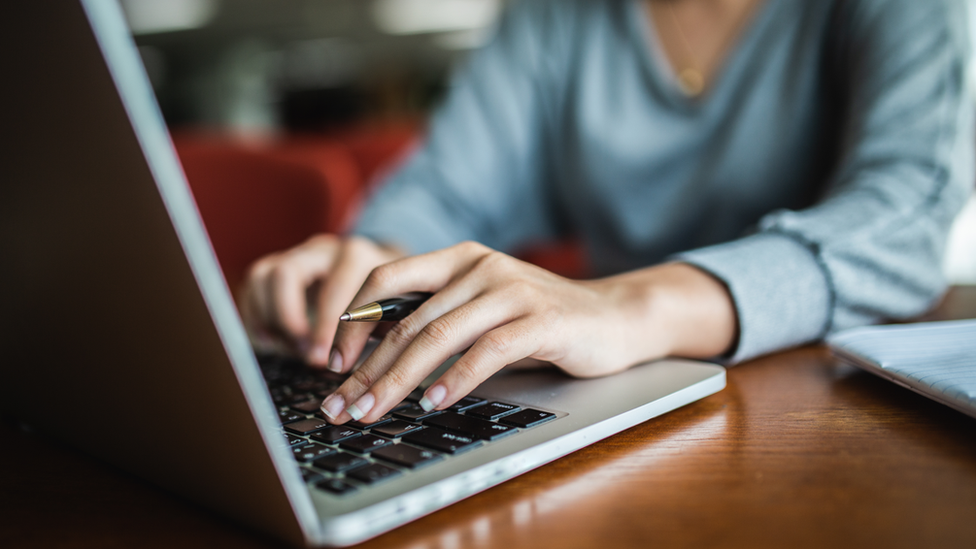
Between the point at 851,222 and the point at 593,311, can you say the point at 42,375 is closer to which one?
the point at 593,311

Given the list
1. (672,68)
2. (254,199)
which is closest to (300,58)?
(254,199)

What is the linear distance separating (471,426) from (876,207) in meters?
0.37

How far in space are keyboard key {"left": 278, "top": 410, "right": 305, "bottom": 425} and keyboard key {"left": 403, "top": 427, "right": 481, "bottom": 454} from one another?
0.08m

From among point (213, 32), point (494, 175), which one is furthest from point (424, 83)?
point (494, 175)

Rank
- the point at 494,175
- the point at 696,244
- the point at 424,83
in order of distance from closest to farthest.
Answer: the point at 696,244 → the point at 494,175 → the point at 424,83

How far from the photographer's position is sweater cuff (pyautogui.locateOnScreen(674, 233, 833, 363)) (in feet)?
1.50

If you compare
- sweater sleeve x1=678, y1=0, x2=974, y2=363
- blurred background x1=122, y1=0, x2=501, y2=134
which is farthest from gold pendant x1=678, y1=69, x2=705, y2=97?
blurred background x1=122, y1=0, x2=501, y2=134

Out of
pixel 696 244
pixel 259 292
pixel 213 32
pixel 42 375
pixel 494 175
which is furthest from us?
pixel 213 32

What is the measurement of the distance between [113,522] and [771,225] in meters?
0.44

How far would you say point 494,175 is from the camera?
3.16ft

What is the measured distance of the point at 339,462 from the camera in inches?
11.0

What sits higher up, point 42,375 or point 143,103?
point 143,103

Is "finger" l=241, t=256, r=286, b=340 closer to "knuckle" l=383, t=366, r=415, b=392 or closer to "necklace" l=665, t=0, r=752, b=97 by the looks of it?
"knuckle" l=383, t=366, r=415, b=392

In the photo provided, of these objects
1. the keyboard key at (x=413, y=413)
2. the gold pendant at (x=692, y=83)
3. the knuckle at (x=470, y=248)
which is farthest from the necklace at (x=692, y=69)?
the keyboard key at (x=413, y=413)
